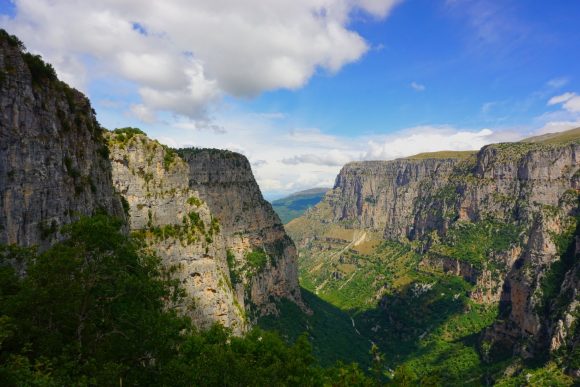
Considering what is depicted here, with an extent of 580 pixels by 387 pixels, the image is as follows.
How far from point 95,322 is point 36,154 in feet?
51.5

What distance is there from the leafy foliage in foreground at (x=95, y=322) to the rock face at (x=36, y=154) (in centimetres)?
434

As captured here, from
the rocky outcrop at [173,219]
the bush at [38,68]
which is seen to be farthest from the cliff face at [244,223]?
the bush at [38,68]

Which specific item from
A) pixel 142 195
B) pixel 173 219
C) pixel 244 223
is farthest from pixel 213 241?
pixel 244 223

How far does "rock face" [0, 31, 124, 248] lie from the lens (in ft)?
101

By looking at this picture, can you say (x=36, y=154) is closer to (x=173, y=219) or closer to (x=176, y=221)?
(x=173, y=219)

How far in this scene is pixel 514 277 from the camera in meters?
173

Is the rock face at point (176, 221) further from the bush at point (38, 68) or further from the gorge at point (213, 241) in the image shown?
the bush at point (38, 68)

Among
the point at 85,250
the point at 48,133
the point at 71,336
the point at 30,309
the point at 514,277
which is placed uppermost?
the point at 48,133

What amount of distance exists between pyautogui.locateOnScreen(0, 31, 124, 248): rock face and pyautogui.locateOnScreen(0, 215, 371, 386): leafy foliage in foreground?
4341mm

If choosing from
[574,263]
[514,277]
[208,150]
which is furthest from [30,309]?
[514,277]

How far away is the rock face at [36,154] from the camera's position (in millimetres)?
30859

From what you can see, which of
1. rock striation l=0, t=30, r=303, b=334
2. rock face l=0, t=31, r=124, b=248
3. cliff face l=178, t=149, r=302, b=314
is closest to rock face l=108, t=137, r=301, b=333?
rock striation l=0, t=30, r=303, b=334

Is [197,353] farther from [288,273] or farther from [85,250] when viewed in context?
[288,273]

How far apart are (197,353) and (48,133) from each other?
2266 cm
